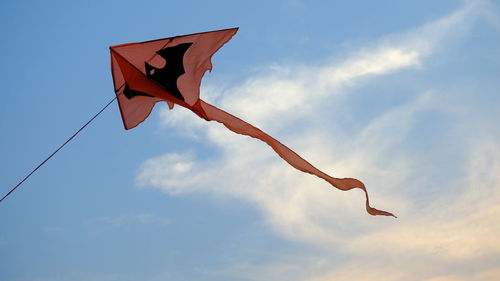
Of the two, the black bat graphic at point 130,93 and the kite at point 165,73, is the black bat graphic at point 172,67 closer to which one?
the kite at point 165,73

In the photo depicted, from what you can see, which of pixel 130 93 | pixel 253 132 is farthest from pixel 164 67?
pixel 253 132

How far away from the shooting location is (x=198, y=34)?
12578 millimetres

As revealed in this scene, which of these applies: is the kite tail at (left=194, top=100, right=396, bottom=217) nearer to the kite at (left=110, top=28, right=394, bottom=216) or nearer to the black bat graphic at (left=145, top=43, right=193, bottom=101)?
the kite at (left=110, top=28, right=394, bottom=216)

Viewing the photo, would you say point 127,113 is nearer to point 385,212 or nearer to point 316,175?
point 316,175

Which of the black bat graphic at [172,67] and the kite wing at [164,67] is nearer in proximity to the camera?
the kite wing at [164,67]

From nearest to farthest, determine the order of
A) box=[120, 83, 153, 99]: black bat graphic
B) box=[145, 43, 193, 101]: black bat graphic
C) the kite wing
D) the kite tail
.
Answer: the kite wing < box=[145, 43, 193, 101]: black bat graphic < box=[120, 83, 153, 99]: black bat graphic < the kite tail

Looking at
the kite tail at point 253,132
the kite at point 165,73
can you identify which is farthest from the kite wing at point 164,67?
the kite tail at point 253,132

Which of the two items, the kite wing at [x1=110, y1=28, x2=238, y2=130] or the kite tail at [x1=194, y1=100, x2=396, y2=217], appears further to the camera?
the kite tail at [x1=194, y1=100, x2=396, y2=217]

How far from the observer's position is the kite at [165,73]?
40.7 ft

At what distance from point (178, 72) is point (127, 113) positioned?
178 cm

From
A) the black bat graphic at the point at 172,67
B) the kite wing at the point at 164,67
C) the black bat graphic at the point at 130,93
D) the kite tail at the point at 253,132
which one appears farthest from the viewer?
the kite tail at the point at 253,132

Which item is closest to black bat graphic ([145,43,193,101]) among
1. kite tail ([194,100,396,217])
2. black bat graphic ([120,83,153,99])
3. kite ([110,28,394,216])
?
kite ([110,28,394,216])

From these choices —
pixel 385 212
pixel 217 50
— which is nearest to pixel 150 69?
pixel 217 50

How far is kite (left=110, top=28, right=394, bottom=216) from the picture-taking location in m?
12.4
